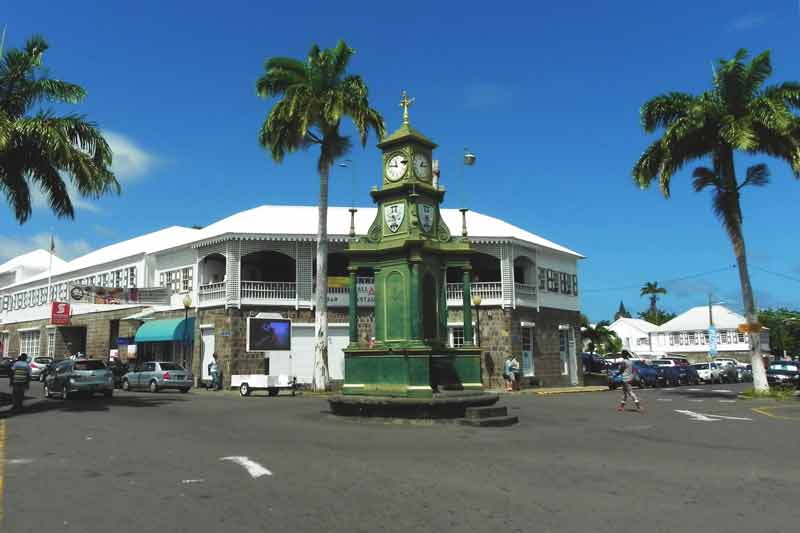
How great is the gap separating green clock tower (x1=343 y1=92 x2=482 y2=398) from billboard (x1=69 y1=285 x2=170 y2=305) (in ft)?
70.6

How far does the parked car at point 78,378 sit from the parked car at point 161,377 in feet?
14.9

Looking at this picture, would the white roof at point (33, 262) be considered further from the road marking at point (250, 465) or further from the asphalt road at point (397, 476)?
the road marking at point (250, 465)

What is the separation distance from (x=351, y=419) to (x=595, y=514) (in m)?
9.53

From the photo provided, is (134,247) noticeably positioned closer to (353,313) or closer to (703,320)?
(353,313)

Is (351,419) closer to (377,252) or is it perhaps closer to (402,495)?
(377,252)

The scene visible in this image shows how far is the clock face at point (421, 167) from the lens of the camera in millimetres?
16703

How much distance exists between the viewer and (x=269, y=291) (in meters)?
32.6

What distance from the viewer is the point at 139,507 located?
21.4 ft

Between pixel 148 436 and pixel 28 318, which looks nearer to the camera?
pixel 148 436

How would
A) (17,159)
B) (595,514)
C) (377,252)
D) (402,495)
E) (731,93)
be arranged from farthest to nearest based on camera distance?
(731,93) → (17,159) → (377,252) → (402,495) → (595,514)

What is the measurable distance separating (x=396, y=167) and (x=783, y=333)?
80216 mm

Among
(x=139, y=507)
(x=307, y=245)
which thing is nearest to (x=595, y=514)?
(x=139, y=507)

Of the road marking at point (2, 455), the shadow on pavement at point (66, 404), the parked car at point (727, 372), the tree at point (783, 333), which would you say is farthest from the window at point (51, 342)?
the tree at point (783, 333)

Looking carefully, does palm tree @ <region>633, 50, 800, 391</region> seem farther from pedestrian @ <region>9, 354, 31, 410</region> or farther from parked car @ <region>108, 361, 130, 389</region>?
parked car @ <region>108, 361, 130, 389</region>
